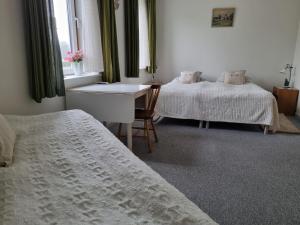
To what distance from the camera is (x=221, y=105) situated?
3668 mm

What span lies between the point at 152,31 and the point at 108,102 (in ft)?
10.3

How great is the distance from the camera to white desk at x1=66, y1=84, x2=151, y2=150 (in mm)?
2560

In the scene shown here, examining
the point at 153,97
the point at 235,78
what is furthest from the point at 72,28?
the point at 235,78

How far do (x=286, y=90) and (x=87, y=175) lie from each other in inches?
183

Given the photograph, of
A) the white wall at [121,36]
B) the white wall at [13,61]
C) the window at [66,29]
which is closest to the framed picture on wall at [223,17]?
the white wall at [121,36]

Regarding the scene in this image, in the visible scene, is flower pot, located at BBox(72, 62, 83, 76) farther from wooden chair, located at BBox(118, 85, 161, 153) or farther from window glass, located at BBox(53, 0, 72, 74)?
wooden chair, located at BBox(118, 85, 161, 153)

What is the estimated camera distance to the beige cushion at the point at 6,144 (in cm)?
115

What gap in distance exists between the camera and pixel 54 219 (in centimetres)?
76

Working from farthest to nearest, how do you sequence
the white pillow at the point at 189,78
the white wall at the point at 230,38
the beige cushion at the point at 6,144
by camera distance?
the white wall at the point at 230,38, the white pillow at the point at 189,78, the beige cushion at the point at 6,144

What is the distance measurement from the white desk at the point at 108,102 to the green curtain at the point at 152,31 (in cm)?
272

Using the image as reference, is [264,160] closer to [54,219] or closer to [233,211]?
[233,211]

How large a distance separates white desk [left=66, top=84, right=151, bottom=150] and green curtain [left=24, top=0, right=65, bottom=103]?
1.19 ft

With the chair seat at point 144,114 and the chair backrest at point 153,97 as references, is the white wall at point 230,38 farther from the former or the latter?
the chair seat at point 144,114

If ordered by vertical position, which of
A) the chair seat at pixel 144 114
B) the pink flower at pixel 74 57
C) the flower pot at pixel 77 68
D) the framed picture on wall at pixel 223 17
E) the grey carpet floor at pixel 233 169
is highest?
the framed picture on wall at pixel 223 17
